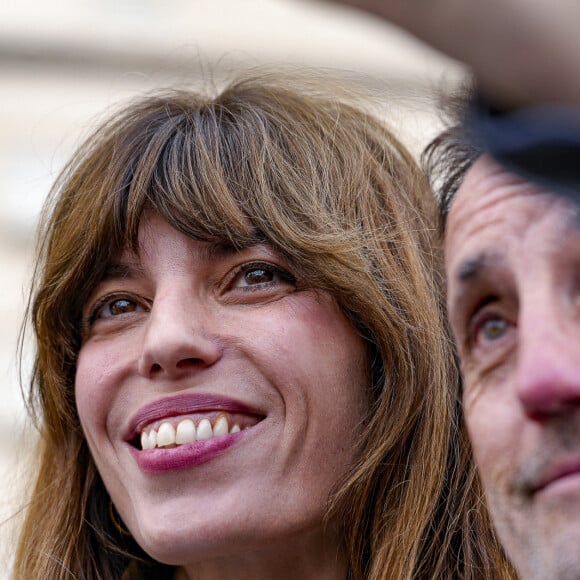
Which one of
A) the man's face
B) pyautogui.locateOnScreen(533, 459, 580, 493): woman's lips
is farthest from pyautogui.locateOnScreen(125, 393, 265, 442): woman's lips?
pyautogui.locateOnScreen(533, 459, 580, 493): woman's lips

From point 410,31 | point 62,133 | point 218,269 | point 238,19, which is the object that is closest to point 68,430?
point 218,269

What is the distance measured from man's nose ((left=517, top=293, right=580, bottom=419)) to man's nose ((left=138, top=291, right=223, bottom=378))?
1171 millimetres

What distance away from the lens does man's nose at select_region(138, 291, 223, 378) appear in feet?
8.54

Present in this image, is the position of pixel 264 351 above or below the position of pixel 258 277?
below

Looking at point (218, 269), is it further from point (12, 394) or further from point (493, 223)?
point (12, 394)

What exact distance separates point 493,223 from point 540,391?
12.8 inches

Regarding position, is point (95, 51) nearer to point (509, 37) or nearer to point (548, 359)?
point (548, 359)

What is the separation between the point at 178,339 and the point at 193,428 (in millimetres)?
198

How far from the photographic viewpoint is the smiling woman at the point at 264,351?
2.62 meters

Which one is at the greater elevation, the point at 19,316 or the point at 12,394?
the point at 19,316

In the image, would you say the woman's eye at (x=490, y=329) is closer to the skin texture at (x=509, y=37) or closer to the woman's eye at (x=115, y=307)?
the skin texture at (x=509, y=37)

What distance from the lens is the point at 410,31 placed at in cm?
113

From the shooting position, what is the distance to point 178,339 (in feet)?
8.50

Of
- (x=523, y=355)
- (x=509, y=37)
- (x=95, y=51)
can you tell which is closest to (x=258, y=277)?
(x=523, y=355)
